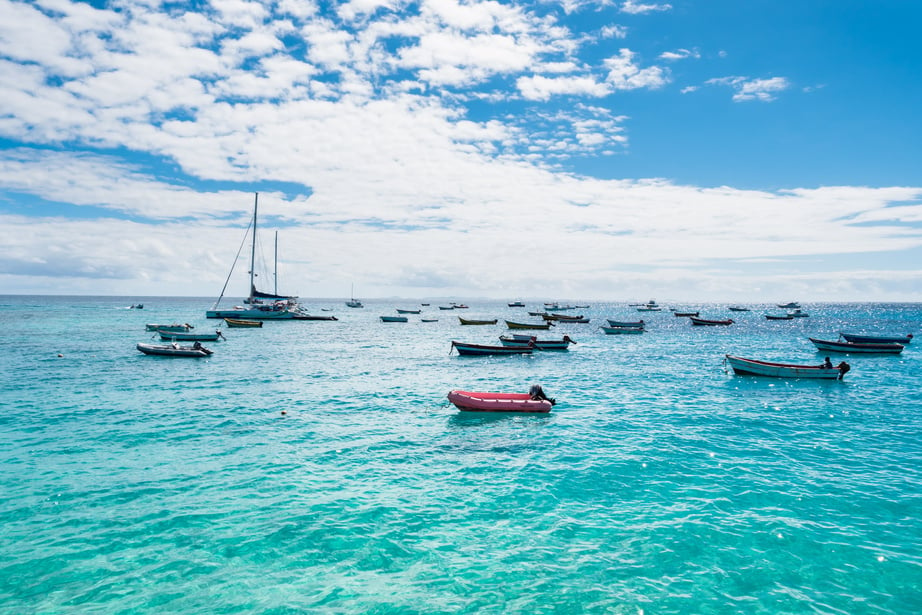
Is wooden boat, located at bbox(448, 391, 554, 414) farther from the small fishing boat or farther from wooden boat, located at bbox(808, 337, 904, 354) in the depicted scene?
the small fishing boat

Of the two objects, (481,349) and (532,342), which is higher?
(532,342)

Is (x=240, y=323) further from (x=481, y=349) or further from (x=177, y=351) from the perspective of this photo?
(x=481, y=349)

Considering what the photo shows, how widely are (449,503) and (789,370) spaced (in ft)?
127

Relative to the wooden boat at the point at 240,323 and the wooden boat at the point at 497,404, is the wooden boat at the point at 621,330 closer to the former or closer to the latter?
the wooden boat at the point at 240,323

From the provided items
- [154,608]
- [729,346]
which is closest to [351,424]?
[154,608]

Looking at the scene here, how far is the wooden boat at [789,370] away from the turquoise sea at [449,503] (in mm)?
6794

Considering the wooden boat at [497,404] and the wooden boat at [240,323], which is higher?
the wooden boat at [240,323]

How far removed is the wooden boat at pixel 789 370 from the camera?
41406 mm

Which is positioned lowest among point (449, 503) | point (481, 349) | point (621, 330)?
point (449, 503)

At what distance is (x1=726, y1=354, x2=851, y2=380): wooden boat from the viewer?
41.4 metres

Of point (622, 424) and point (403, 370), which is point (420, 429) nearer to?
point (622, 424)

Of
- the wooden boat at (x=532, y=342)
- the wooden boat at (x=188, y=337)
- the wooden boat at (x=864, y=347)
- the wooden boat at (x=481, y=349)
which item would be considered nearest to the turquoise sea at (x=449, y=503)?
the wooden boat at (x=481, y=349)

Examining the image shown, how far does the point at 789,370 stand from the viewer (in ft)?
138

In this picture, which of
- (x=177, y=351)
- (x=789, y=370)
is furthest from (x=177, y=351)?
(x=789, y=370)
